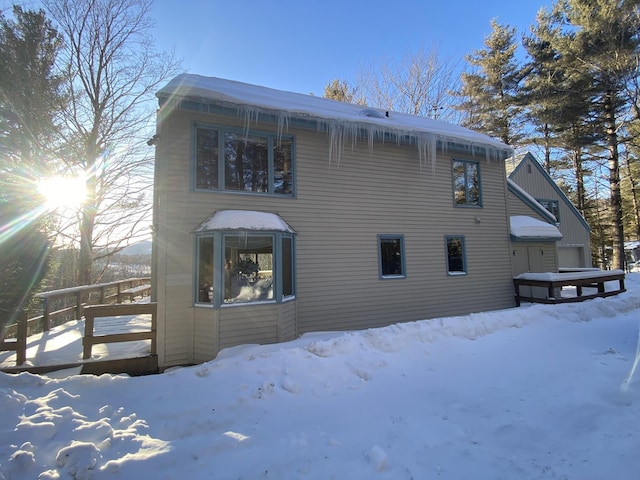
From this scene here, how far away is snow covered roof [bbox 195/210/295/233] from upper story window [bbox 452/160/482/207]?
5.62 m

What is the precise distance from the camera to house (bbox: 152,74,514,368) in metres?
6.12

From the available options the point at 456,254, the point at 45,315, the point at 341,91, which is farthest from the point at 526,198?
the point at 45,315

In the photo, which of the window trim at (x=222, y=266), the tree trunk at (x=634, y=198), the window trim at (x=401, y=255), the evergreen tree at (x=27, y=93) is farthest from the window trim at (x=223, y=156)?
the tree trunk at (x=634, y=198)

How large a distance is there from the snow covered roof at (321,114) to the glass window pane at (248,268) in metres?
2.57

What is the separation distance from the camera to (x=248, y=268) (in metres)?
6.26

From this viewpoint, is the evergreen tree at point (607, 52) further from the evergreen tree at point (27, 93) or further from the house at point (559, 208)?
the evergreen tree at point (27, 93)

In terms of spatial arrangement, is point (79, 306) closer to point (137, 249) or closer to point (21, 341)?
point (21, 341)

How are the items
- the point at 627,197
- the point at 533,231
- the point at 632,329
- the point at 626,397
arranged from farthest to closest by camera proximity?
1. the point at 627,197
2. the point at 533,231
3. the point at 632,329
4. the point at 626,397

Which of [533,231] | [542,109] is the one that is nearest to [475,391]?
[533,231]

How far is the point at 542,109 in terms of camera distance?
1819cm

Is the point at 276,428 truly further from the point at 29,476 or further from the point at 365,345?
the point at 365,345

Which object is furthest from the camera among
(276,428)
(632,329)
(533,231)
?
(533,231)

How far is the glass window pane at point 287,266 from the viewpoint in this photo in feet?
21.9

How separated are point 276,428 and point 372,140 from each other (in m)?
6.91
